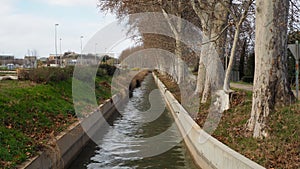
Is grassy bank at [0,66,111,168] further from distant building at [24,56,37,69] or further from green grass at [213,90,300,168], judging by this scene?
distant building at [24,56,37,69]

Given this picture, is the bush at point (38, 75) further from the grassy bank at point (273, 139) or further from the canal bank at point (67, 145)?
the grassy bank at point (273, 139)

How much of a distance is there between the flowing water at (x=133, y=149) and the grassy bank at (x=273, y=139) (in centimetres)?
155

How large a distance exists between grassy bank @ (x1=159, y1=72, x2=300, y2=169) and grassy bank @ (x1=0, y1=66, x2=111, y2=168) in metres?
4.67

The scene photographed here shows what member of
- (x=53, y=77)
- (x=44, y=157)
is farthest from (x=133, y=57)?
(x=44, y=157)

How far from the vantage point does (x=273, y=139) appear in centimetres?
786

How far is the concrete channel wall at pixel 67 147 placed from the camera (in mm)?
7968

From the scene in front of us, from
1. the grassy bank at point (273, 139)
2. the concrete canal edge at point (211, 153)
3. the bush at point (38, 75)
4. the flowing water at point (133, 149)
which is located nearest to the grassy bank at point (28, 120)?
the bush at point (38, 75)

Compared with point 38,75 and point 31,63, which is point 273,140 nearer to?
point 38,75

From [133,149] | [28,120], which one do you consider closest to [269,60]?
[133,149]

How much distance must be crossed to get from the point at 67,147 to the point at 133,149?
111 inches

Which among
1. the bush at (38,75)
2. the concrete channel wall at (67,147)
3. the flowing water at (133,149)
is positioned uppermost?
the bush at (38,75)

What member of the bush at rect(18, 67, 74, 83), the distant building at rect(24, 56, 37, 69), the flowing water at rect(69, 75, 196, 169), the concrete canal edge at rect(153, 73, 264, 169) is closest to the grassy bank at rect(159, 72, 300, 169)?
the concrete canal edge at rect(153, 73, 264, 169)

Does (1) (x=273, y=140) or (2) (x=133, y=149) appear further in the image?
(2) (x=133, y=149)

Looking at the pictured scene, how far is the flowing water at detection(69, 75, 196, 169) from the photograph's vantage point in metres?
10.2
